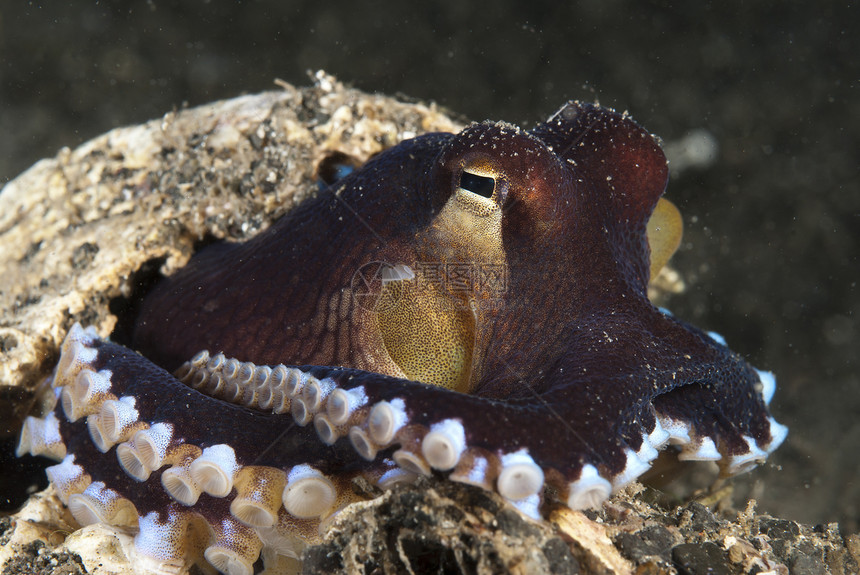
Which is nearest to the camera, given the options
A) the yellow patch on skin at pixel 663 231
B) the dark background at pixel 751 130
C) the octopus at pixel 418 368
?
the octopus at pixel 418 368

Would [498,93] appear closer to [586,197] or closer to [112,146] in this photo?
[112,146]

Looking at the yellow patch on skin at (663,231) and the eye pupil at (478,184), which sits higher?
the eye pupil at (478,184)

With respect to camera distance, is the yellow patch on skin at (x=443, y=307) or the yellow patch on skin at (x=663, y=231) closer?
the yellow patch on skin at (x=443, y=307)

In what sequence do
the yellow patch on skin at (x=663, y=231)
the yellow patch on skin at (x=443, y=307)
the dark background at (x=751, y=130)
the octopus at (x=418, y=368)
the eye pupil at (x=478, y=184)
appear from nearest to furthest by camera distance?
the octopus at (x=418, y=368) → the eye pupil at (x=478, y=184) → the yellow patch on skin at (x=443, y=307) → the yellow patch on skin at (x=663, y=231) → the dark background at (x=751, y=130)

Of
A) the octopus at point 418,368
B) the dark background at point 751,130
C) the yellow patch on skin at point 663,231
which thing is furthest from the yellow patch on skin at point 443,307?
the dark background at point 751,130

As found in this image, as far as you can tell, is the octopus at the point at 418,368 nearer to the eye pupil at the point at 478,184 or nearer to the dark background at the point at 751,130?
the eye pupil at the point at 478,184

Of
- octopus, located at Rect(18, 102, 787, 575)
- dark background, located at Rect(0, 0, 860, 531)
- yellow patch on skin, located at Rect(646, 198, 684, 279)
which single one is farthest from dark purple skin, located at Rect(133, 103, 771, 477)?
dark background, located at Rect(0, 0, 860, 531)

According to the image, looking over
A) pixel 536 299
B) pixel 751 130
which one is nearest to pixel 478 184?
pixel 536 299
